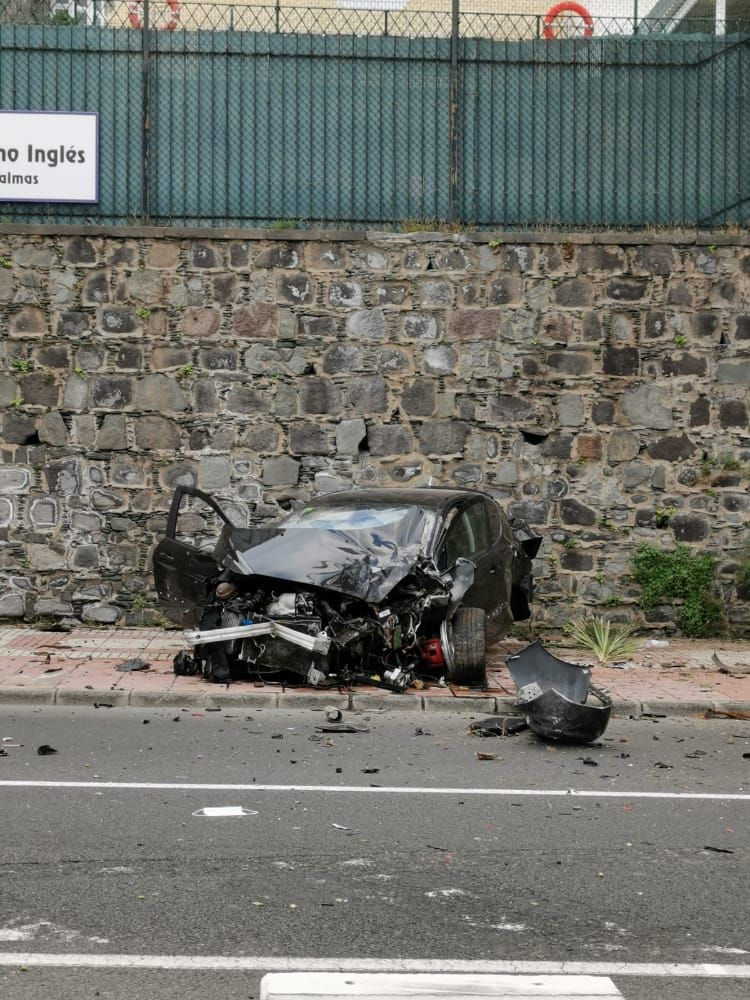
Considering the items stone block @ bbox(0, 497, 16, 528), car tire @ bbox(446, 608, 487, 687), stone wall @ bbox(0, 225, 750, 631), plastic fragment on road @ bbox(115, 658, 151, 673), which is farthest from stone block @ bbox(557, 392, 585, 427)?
stone block @ bbox(0, 497, 16, 528)

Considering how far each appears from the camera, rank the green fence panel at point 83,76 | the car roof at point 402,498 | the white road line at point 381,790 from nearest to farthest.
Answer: the white road line at point 381,790
the car roof at point 402,498
the green fence panel at point 83,76

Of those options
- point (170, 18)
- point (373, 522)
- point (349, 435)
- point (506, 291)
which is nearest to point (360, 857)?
point (373, 522)

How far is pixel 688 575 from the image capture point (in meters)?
13.6

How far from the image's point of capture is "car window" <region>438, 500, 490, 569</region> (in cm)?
1088

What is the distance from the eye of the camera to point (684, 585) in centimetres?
1360

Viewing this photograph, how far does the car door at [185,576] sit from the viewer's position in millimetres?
10539

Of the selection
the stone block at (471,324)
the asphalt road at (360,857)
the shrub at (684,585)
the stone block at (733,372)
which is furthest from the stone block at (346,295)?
the asphalt road at (360,857)

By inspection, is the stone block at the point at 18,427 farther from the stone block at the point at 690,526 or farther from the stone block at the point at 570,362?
the stone block at the point at 690,526

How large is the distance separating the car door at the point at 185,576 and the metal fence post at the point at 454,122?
527cm

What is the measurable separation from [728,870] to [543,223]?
984 centimetres

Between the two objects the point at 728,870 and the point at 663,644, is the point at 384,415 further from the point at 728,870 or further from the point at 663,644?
the point at 728,870

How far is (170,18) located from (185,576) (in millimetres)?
7574

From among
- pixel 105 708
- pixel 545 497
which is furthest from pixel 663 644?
pixel 105 708

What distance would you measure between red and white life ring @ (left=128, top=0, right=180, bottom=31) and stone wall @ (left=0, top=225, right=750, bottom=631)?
2.68 metres
